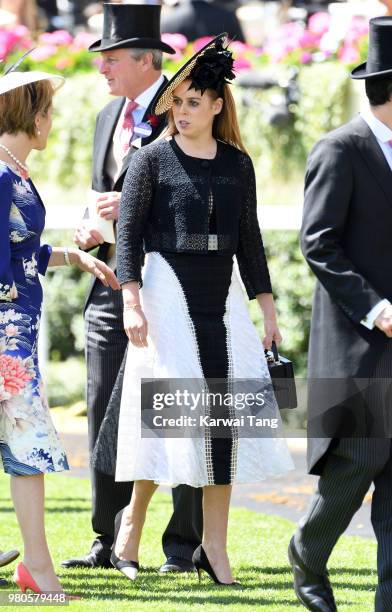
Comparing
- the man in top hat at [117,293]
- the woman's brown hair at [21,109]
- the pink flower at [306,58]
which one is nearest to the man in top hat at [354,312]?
the woman's brown hair at [21,109]

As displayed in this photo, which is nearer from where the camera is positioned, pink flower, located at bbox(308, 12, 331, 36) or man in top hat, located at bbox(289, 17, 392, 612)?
man in top hat, located at bbox(289, 17, 392, 612)

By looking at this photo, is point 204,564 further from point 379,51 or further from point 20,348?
point 379,51

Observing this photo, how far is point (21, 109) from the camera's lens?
17.2 ft

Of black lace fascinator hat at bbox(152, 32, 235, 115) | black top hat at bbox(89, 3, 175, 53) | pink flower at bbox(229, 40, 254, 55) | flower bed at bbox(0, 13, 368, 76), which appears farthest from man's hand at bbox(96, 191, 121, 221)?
pink flower at bbox(229, 40, 254, 55)

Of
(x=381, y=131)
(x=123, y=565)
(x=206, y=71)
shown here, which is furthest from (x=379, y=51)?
(x=123, y=565)

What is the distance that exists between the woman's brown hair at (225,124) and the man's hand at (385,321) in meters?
1.28

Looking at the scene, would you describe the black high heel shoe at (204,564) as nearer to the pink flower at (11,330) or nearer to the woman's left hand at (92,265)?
the woman's left hand at (92,265)

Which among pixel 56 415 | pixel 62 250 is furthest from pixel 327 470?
pixel 56 415

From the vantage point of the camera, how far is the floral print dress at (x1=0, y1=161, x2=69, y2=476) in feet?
16.7

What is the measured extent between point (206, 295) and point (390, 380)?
102 centimetres

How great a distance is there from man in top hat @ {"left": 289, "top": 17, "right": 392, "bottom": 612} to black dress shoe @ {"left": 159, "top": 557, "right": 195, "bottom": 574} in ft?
3.91

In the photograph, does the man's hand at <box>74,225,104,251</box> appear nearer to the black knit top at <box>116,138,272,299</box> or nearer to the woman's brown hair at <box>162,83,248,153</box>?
the black knit top at <box>116,138,272,299</box>

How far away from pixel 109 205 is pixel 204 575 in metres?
1.55

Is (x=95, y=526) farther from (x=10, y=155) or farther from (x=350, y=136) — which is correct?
(x=350, y=136)
